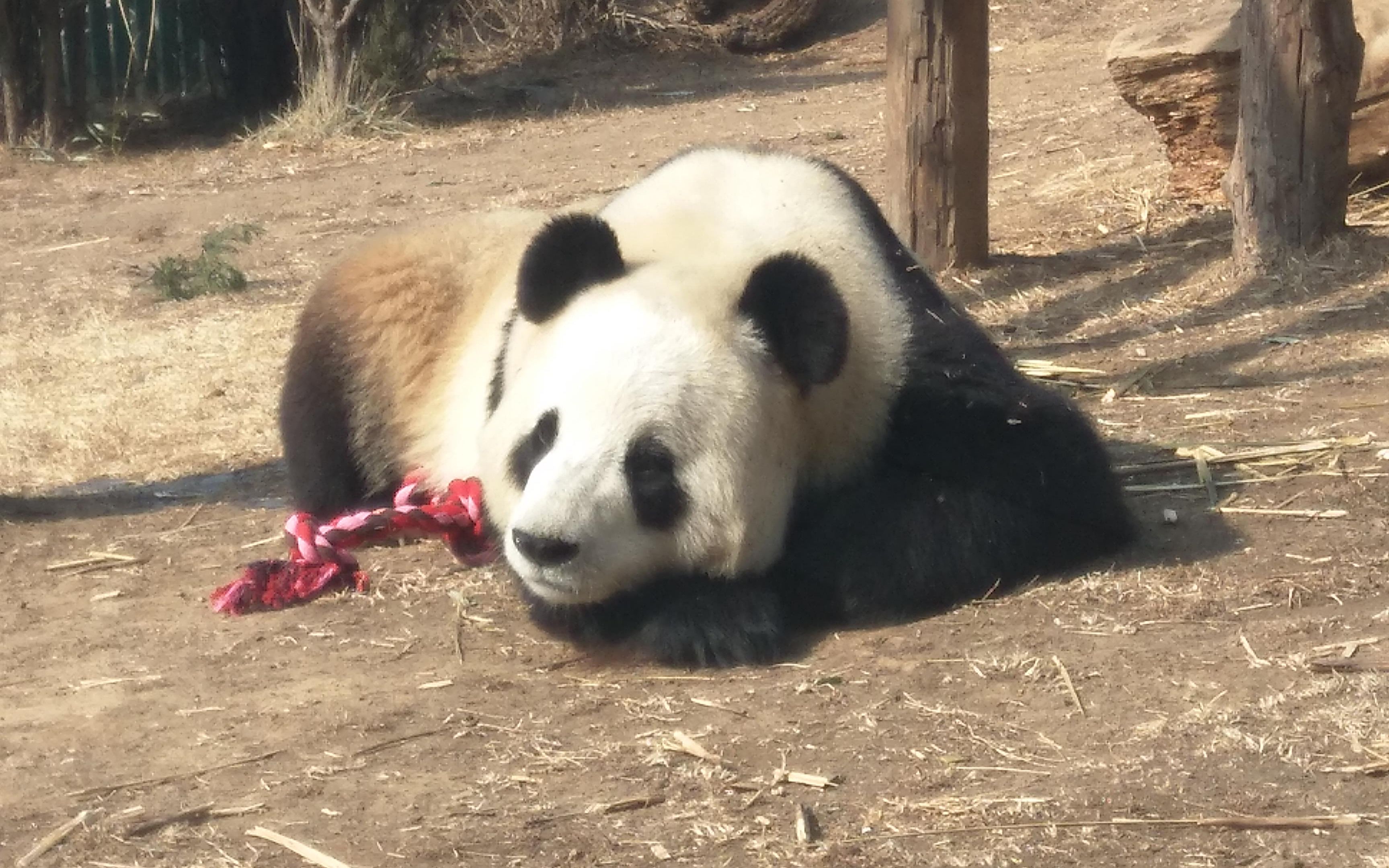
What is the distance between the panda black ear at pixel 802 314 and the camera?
13.0ft

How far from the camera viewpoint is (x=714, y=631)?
3982 mm

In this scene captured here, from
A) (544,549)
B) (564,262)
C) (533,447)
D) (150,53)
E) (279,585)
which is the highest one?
(150,53)

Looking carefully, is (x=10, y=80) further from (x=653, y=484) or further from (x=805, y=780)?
(x=805, y=780)

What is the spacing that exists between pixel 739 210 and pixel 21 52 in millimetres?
10874

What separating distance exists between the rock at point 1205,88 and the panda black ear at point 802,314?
4971 mm

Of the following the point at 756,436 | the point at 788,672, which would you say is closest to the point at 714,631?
the point at 788,672

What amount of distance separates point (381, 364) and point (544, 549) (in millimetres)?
1858

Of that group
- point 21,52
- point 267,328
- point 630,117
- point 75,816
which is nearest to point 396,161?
point 630,117

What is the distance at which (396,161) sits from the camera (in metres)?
13.0

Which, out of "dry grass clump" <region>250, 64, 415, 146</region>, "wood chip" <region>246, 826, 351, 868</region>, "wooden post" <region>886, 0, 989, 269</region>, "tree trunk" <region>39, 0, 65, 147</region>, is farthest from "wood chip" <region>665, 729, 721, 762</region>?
"tree trunk" <region>39, 0, 65, 147</region>

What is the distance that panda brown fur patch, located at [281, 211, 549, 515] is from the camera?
17.8 ft

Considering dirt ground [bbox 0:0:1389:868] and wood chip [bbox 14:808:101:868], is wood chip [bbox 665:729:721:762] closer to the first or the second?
dirt ground [bbox 0:0:1389:868]

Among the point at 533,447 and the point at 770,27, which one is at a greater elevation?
the point at 770,27

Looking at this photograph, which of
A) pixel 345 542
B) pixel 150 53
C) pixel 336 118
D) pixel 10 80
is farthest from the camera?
pixel 150 53
